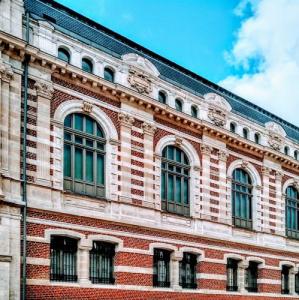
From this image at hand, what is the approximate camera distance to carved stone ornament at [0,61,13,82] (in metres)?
25.5

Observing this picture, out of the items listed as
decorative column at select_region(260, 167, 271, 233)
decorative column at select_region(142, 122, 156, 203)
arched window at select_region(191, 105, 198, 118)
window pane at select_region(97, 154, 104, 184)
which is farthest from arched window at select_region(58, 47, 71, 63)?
decorative column at select_region(260, 167, 271, 233)

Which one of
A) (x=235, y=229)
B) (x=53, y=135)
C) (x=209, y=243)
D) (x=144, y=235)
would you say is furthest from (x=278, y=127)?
(x=53, y=135)

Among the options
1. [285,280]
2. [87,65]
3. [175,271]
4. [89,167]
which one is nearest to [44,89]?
[87,65]

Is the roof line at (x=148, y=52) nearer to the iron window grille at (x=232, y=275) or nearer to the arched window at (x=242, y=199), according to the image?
the arched window at (x=242, y=199)

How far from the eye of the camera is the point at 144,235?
30.7 meters

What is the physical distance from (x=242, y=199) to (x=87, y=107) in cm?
1314

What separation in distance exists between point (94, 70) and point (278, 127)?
16.6 metres

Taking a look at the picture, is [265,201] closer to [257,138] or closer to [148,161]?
[257,138]

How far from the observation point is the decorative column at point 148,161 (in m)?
31.7

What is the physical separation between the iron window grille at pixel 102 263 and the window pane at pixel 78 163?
9.84 ft

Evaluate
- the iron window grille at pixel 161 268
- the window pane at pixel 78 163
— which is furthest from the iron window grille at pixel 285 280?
the window pane at pixel 78 163

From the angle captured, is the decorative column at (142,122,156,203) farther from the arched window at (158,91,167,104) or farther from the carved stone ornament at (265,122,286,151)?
the carved stone ornament at (265,122,286,151)

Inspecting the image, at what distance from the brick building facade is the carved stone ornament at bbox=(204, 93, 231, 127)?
0.22ft

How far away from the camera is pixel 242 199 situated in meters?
38.6
